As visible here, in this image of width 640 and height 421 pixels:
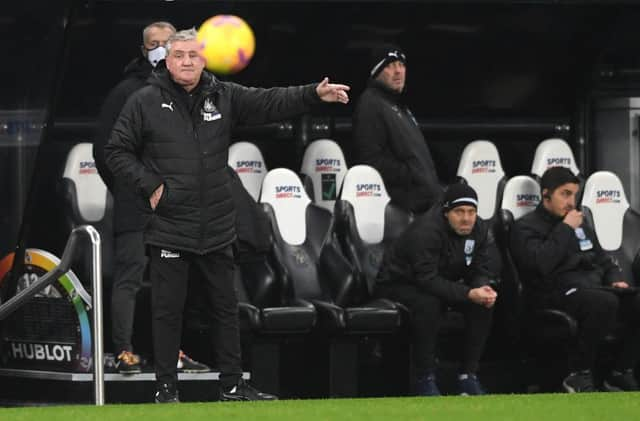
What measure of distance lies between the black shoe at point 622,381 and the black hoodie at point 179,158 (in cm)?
355

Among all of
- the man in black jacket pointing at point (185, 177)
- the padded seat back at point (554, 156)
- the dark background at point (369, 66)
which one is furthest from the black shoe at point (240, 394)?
the padded seat back at point (554, 156)

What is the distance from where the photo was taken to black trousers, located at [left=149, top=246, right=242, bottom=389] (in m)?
8.75

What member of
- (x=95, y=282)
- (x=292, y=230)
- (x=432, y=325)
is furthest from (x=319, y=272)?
(x=95, y=282)

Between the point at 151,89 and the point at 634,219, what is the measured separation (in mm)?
4654

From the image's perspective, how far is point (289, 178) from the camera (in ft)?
36.8

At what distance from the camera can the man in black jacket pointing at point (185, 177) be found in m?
8.66

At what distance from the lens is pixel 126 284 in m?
9.91

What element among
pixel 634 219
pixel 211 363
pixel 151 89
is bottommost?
pixel 211 363

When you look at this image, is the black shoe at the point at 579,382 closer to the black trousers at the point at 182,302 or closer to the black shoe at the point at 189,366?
the black shoe at the point at 189,366

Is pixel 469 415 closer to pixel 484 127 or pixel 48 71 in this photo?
pixel 48 71

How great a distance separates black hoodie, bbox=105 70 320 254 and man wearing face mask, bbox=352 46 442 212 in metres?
2.71

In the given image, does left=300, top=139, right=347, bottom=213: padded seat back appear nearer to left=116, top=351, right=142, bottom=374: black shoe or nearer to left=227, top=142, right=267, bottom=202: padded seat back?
left=227, top=142, right=267, bottom=202: padded seat back

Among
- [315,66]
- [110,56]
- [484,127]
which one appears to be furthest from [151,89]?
[484,127]

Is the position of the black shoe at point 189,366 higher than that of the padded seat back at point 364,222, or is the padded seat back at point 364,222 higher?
the padded seat back at point 364,222
